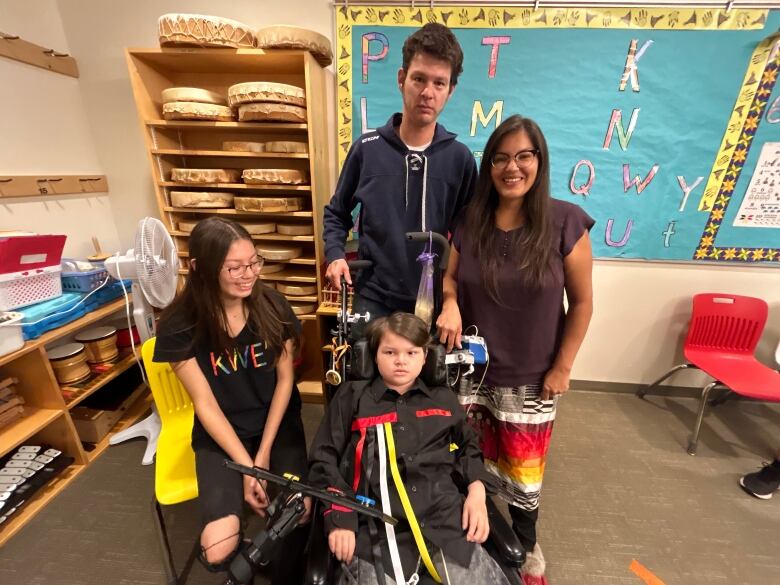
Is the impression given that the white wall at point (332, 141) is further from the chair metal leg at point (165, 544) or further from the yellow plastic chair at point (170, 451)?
the chair metal leg at point (165, 544)

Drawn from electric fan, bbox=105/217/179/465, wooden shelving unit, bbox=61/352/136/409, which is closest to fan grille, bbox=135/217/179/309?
electric fan, bbox=105/217/179/465

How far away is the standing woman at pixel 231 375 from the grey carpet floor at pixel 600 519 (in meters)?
0.58

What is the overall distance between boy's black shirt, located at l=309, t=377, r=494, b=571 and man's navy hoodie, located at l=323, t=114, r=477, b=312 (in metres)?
0.48

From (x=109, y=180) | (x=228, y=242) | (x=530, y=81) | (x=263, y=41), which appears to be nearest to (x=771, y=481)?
(x=530, y=81)

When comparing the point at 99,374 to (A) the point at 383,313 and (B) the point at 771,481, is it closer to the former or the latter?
(A) the point at 383,313

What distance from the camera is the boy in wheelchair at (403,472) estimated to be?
3.19 ft

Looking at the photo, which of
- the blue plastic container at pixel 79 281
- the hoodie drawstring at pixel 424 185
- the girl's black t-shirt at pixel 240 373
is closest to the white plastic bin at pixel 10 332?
the blue plastic container at pixel 79 281

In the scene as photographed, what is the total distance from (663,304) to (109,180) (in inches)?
161

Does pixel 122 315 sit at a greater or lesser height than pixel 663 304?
lesser

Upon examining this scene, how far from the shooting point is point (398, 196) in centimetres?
143

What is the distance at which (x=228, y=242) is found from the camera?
1166 millimetres

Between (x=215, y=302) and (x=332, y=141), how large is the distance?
149 centimetres

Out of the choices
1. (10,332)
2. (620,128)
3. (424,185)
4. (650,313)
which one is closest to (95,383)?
(10,332)

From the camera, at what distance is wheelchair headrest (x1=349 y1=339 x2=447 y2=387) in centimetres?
118
